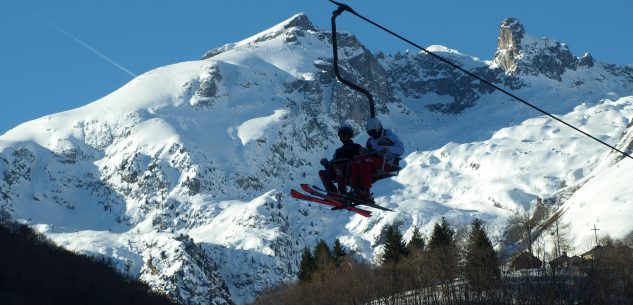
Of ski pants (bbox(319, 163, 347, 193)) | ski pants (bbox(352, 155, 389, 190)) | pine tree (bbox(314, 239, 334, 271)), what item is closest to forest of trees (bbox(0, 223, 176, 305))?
ski pants (bbox(319, 163, 347, 193))

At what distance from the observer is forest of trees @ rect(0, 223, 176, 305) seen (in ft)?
121

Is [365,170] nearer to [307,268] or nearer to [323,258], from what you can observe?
[323,258]

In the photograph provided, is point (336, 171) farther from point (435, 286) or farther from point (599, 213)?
point (599, 213)

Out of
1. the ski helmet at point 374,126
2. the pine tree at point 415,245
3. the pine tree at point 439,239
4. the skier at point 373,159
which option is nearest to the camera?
the ski helmet at point 374,126

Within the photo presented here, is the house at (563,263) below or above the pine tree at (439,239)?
below

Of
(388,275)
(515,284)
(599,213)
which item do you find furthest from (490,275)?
(599,213)

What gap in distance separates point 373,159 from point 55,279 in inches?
748

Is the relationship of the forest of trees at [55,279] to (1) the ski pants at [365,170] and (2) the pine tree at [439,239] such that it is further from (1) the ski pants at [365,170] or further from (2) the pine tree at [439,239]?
(2) the pine tree at [439,239]

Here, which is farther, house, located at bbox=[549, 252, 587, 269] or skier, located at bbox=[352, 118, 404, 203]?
house, located at bbox=[549, 252, 587, 269]

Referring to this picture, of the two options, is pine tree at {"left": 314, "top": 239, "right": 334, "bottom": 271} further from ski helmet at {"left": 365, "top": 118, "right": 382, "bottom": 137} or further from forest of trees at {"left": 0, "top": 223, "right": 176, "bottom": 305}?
ski helmet at {"left": 365, "top": 118, "right": 382, "bottom": 137}

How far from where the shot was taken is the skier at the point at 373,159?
81.1ft

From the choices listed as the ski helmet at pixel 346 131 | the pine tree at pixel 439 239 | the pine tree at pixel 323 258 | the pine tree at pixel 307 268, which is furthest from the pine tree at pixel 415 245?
the ski helmet at pixel 346 131

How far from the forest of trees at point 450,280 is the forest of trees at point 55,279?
681 inches

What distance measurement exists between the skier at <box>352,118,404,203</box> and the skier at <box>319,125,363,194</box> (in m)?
0.24
